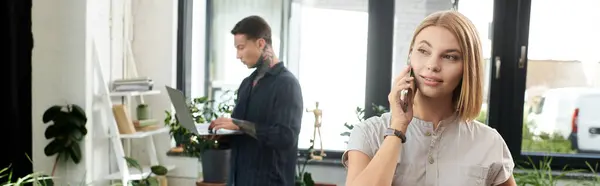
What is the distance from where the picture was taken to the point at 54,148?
277cm

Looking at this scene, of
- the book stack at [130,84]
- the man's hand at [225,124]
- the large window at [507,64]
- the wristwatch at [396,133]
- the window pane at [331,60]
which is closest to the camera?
the wristwatch at [396,133]

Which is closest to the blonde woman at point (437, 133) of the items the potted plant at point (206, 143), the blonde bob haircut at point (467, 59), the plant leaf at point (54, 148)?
the blonde bob haircut at point (467, 59)

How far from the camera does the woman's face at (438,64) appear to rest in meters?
1.07

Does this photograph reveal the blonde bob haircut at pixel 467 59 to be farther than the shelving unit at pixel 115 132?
No

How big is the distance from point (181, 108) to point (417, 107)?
1.44 meters

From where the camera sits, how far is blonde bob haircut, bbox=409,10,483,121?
3.49 ft

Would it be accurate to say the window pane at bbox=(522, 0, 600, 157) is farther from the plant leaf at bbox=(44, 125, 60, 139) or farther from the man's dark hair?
the plant leaf at bbox=(44, 125, 60, 139)

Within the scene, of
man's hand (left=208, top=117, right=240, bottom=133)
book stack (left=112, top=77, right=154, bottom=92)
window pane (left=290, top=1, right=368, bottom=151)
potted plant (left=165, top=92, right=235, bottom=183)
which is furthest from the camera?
window pane (left=290, top=1, right=368, bottom=151)

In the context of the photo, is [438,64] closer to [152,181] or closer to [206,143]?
[206,143]

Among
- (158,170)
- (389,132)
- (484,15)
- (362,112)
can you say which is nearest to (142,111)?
(158,170)

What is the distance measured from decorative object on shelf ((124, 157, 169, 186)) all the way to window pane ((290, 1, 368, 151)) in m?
0.84

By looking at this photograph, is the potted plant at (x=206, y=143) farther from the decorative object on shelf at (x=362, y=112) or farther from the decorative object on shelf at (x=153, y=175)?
the decorative object on shelf at (x=362, y=112)

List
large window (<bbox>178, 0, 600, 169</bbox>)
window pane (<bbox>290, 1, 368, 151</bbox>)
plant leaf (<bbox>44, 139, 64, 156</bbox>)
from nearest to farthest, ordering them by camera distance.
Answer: plant leaf (<bbox>44, 139, 64, 156</bbox>) → large window (<bbox>178, 0, 600, 169</bbox>) → window pane (<bbox>290, 1, 368, 151</bbox>)

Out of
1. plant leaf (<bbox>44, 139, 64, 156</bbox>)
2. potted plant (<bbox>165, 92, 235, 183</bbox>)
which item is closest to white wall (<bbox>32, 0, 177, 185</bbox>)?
plant leaf (<bbox>44, 139, 64, 156</bbox>)
